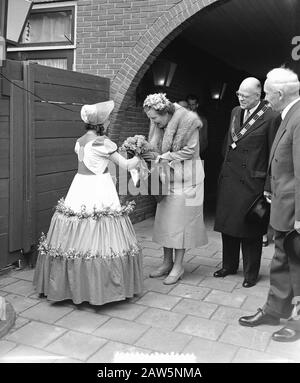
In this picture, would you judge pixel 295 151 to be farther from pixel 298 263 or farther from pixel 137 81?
pixel 137 81

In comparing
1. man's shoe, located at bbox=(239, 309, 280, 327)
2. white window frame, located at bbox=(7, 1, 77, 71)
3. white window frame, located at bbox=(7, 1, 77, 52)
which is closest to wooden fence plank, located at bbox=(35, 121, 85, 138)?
white window frame, located at bbox=(7, 1, 77, 71)

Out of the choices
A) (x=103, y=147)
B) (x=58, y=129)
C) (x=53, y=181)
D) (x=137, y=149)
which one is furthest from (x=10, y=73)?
(x=137, y=149)

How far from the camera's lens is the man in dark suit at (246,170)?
13.9 ft

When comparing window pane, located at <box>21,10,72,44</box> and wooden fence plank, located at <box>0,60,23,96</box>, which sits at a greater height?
window pane, located at <box>21,10,72,44</box>

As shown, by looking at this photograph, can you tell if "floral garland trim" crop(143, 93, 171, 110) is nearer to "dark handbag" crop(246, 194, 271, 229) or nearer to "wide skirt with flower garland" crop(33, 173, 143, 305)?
"wide skirt with flower garland" crop(33, 173, 143, 305)

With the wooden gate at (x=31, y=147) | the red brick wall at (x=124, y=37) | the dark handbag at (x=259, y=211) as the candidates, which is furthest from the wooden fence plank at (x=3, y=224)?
the dark handbag at (x=259, y=211)

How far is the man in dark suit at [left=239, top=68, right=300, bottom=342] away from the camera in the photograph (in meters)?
3.21

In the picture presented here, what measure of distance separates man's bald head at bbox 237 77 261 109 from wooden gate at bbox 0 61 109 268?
1998mm

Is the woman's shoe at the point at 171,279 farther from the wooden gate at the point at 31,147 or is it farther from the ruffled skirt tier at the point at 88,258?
the wooden gate at the point at 31,147

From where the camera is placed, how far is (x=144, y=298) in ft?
13.6

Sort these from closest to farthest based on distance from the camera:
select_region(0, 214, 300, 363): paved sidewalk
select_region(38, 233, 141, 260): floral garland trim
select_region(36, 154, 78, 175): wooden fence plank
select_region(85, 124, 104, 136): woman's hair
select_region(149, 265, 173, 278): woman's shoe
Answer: select_region(0, 214, 300, 363): paved sidewalk < select_region(38, 233, 141, 260): floral garland trim < select_region(85, 124, 104, 136): woman's hair < select_region(149, 265, 173, 278): woman's shoe < select_region(36, 154, 78, 175): wooden fence plank

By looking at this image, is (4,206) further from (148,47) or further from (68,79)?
(148,47)

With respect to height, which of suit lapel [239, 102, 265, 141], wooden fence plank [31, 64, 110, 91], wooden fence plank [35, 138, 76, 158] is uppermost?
wooden fence plank [31, 64, 110, 91]

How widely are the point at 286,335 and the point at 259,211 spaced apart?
1.22 meters
